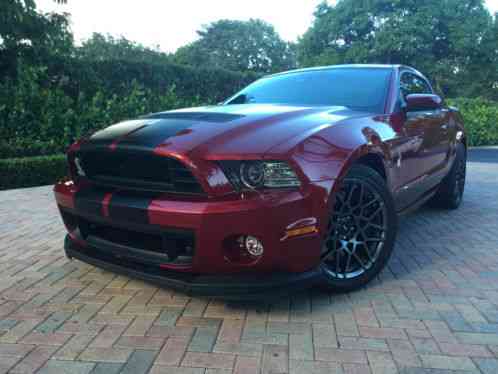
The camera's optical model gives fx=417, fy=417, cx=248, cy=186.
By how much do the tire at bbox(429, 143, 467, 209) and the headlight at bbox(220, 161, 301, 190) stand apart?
3363 mm

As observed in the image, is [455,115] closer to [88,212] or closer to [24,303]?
[88,212]

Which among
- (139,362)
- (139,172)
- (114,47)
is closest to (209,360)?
(139,362)

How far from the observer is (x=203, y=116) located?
261 centimetres

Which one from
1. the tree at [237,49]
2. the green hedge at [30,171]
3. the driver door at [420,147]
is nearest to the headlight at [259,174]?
the driver door at [420,147]

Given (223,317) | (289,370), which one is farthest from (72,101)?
(289,370)

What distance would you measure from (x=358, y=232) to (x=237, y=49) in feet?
164

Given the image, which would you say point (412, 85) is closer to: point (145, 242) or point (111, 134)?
point (111, 134)

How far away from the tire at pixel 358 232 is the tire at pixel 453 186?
245 centimetres

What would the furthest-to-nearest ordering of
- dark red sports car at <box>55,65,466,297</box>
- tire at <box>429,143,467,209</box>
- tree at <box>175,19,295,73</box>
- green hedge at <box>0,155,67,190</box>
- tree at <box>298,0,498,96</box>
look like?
tree at <box>175,19,295,73</box> < tree at <box>298,0,498,96</box> < green hedge at <box>0,155,67,190</box> < tire at <box>429,143,467,209</box> < dark red sports car at <box>55,65,466,297</box>

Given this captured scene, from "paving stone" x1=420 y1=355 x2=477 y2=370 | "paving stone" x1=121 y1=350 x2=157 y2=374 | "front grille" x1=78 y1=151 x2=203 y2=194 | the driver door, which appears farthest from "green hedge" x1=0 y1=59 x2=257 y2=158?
"paving stone" x1=420 y1=355 x2=477 y2=370

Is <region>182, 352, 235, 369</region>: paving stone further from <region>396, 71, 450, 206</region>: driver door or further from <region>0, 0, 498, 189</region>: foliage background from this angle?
<region>0, 0, 498, 189</region>: foliage background

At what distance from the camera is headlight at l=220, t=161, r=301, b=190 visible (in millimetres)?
2068

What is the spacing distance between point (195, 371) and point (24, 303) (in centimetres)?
137

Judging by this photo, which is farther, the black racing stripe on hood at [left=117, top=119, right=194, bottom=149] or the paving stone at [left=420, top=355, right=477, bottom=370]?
the black racing stripe on hood at [left=117, top=119, right=194, bottom=149]
